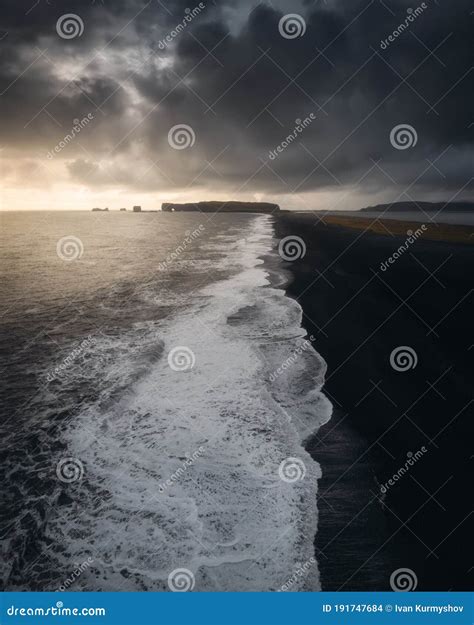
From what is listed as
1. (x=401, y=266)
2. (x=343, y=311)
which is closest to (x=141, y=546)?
(x=343, y=311)

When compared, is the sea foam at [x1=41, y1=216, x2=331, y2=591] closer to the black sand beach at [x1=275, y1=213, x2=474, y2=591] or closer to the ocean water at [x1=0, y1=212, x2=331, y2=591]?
the ocean water at [x1=0, y1=212, x2=331, y2=591]

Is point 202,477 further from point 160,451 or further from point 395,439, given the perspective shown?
point 395,439

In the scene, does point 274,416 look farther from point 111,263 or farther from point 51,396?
point 111,263

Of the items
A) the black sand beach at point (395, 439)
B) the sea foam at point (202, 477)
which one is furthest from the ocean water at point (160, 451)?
the black sand beach at point (395, 439)

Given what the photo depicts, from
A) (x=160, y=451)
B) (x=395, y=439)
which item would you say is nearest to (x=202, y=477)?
(x=160, y=451)

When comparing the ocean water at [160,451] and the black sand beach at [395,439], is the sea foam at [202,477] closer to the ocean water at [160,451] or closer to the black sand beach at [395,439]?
the ocean water at [160,451]

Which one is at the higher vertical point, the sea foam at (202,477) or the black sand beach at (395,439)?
the black sand beach at (395,439)
